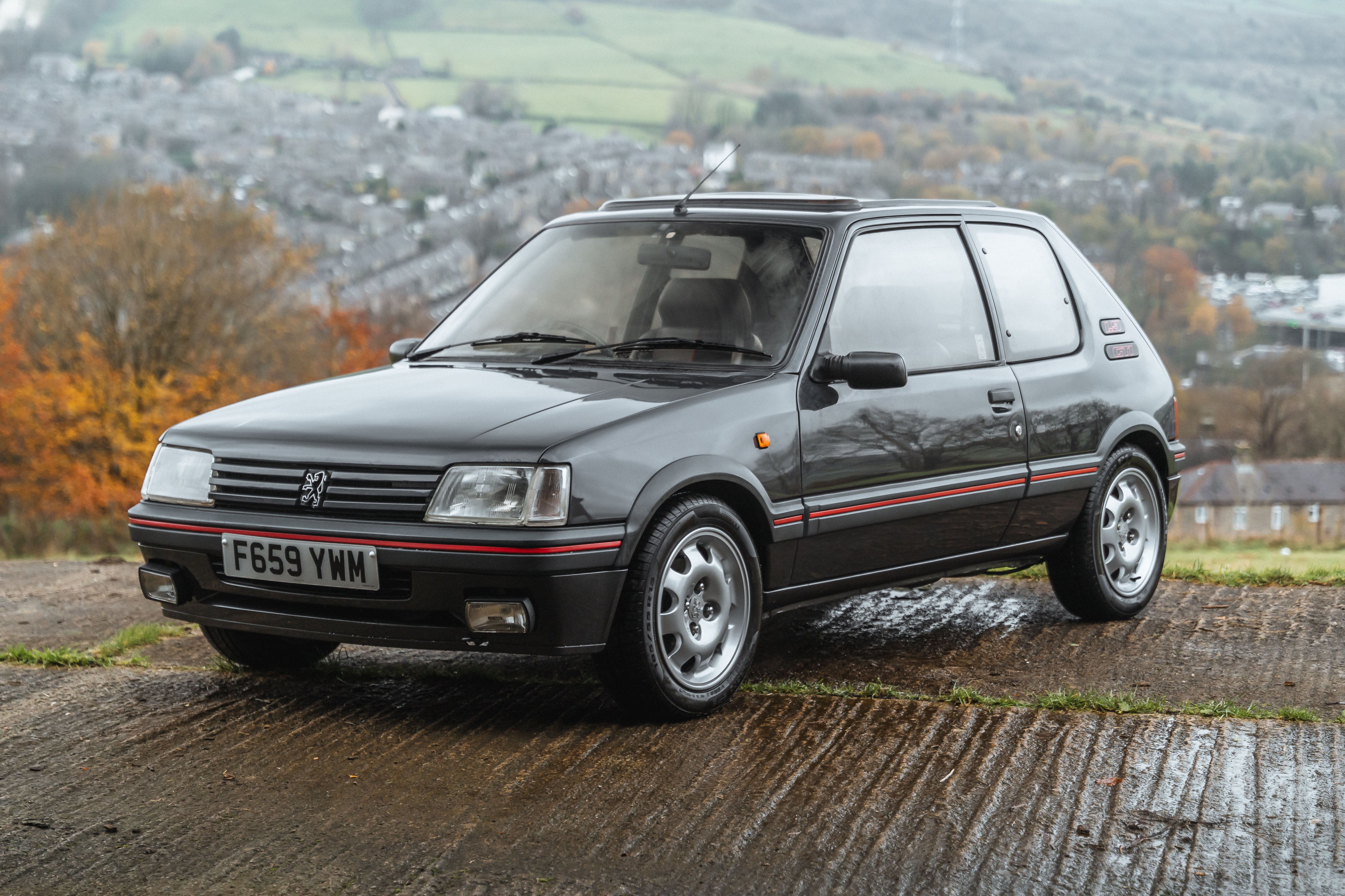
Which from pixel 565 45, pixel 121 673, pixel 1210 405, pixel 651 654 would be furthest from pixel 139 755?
pixel 565 45

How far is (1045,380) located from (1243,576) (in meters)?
2.37

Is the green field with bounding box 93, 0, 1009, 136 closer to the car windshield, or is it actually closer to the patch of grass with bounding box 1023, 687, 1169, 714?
the car windshield

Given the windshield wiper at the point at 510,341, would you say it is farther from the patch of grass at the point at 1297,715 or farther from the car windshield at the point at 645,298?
the patch of grass at the point at 1297,715

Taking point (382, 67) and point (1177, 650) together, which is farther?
point (382, 67)

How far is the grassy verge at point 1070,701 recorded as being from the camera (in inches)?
185

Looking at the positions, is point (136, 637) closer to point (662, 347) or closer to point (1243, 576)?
point (662, 347)

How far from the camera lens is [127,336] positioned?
131ft

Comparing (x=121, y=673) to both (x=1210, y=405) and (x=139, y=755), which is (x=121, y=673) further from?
(x=1210, y=405)

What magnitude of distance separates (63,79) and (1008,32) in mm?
88439

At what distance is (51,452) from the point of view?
4272 cm

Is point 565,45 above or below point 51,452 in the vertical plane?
above

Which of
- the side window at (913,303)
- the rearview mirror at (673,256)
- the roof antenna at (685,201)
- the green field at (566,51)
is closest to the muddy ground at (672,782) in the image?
the side window at (913,303)

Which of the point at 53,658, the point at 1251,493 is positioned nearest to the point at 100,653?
the point at 53,658

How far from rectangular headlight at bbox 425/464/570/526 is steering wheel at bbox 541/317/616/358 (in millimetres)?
1191
